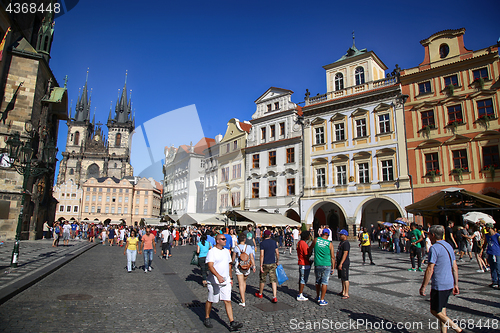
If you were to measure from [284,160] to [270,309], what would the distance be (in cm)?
2743

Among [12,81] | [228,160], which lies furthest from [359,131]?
[12,81]

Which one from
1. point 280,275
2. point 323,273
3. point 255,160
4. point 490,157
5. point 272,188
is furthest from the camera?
point 255,160

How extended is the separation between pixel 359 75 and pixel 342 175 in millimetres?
9116

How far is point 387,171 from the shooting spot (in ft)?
88.4

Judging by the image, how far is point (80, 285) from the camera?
9.05 m

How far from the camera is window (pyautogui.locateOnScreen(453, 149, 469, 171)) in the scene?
2395cm

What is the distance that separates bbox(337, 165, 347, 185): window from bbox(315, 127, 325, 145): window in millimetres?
3077

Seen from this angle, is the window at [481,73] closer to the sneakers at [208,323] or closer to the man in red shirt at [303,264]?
the man in red shirt at [303,264]

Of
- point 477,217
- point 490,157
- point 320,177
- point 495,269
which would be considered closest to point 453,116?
point 490,157

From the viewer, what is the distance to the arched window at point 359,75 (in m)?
29.6

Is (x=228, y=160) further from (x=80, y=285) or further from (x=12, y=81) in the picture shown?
(x=80, y=285)

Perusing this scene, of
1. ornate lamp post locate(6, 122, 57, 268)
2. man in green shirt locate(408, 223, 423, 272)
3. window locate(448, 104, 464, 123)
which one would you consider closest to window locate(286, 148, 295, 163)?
window locate(448, 104, 464, 123)

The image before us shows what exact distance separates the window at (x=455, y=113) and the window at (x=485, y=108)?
3.72 feet

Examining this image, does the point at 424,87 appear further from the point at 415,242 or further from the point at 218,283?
the point at 218,283
